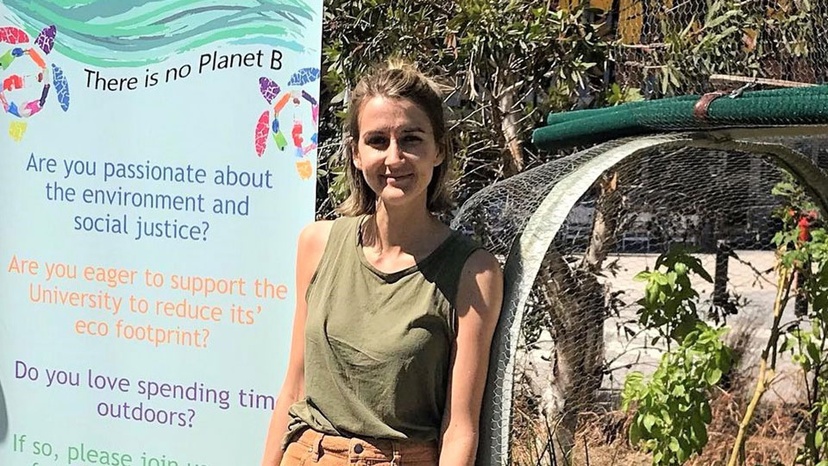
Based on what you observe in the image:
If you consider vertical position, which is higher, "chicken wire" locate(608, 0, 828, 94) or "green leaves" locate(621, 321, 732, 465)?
"chicken wire" locate(608, 0, 828, 94)

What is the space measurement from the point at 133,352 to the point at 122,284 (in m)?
0.20

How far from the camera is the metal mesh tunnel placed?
199 centimetres

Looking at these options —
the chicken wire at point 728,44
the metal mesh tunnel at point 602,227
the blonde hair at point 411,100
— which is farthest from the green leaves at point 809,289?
the blonde hair at point 411,100

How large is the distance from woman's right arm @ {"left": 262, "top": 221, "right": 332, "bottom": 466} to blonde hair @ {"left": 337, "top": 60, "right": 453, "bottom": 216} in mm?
81

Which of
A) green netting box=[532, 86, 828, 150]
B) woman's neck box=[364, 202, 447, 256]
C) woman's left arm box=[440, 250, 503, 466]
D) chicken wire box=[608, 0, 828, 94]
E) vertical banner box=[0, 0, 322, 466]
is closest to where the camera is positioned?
green netting box=[532, 86, 828, 150]

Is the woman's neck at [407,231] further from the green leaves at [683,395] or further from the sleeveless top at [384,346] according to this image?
the green leaves at [683,395]

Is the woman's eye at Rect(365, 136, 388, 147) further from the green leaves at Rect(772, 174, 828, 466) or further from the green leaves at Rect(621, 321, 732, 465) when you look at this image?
the green leaves at Rect(772, 174, 828, 466)

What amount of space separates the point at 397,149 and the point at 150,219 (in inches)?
51.7

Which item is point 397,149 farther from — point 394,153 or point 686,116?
point 686,116

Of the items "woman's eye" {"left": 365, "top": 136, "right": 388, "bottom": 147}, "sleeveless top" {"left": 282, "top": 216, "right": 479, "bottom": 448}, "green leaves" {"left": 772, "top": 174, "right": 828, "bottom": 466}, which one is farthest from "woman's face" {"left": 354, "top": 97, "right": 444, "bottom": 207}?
"green leaves" {"left": 772, "top": 174, "right": 828, "bottom": 466}

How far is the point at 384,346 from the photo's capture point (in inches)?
78.6

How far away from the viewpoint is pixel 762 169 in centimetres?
307

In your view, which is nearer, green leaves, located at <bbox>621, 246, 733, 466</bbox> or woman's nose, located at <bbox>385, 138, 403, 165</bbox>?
woman's nose, located at <bbox>385, 138, 403, 165</bbox>

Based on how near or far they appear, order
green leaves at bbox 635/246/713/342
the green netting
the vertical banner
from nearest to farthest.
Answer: the green netting, green leaves at bbox 635/246/713/342, the vertical banner
